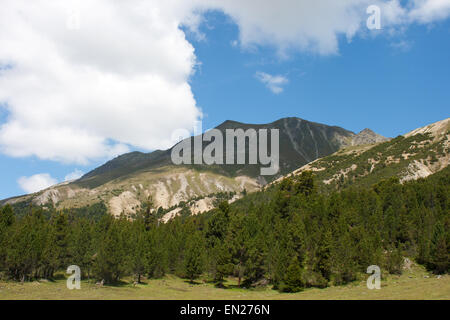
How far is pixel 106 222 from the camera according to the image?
317ft

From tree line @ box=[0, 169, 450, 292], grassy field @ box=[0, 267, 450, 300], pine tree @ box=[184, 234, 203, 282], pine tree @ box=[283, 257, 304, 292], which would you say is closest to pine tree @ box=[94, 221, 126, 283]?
tree line @ box=[0, 169, 450, 292]

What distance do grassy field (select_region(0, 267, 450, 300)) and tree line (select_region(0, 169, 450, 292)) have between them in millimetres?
3113

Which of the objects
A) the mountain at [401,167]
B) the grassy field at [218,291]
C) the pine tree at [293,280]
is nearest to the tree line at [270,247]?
the pine tree at [293,280]

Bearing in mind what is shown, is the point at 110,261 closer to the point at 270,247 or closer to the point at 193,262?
the point at 193,262

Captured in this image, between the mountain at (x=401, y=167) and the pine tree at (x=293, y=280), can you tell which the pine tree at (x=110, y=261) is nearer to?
the pine tree at (x=293, y=280)

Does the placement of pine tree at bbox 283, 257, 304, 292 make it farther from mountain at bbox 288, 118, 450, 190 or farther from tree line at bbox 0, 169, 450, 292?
mountain at bbox 288, 118, 450, 190

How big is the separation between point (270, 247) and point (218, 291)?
1462cm

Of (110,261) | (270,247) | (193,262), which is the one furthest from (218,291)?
(110,261)

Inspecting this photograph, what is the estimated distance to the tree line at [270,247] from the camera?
5634cm

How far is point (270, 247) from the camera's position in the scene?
63219 millimetres

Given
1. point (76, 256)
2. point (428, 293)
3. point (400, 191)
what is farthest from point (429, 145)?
point (76, 256)

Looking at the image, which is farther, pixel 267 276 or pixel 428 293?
pixel 267 276
